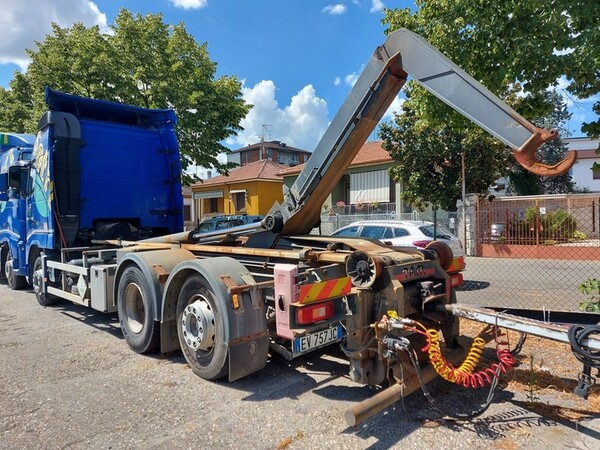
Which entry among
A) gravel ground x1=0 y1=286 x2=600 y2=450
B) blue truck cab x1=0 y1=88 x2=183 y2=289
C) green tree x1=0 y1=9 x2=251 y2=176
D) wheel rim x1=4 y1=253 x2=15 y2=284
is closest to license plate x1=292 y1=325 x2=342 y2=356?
gravel ground x1=0 y1=286 x2=600 y2=450

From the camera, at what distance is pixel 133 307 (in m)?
5.82

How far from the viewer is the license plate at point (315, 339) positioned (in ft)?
12.8

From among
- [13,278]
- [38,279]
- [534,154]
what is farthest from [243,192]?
[534,154]

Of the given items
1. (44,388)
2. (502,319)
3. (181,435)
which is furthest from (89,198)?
(502,319)

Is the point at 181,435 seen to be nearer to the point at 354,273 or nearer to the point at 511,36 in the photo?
the point at 354,273

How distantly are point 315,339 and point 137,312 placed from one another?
293 cm

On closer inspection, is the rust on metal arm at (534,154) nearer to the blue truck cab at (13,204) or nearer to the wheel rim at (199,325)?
the wheel rim at (199,325)

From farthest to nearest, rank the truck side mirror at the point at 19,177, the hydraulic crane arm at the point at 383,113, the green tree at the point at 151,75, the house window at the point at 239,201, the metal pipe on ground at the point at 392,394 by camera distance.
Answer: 1. the house window at the point at 239,201
2. the green tree at the point at 151,75
3. the truck side mirror at the point at 19,177
4. the hydraulic crane arm at the point at 383,113
5. the metal pipe on ground at the point at 392,394

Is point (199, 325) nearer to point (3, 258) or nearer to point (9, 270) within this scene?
point (9, 270)

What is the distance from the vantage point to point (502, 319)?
11.2ft

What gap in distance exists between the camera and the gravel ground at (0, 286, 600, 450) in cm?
338

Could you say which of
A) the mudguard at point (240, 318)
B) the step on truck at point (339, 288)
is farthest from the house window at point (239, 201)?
the mudguard at point (240, 318)

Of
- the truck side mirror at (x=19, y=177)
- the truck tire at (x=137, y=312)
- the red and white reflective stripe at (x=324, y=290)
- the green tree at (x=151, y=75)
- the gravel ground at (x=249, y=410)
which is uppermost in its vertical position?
the green tree at (x=151, y=75)

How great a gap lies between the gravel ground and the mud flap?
236mm
